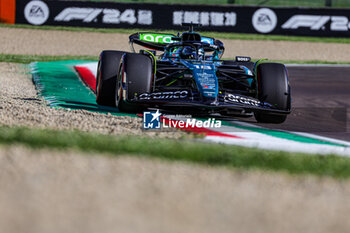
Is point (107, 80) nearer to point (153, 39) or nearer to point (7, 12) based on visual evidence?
point (153, 39)

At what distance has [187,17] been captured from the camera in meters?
23.5

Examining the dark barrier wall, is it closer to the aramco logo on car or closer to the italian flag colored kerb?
the italian flag colored kerb

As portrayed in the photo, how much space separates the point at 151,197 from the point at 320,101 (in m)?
8.02

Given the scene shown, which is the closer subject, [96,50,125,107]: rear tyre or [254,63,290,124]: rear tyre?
[254,63,290,124]: rear tyre

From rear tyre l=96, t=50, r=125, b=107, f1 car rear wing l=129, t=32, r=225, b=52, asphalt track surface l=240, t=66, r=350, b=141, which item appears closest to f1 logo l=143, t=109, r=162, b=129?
asphalt track surface l=240, t=66, r=350, b=141

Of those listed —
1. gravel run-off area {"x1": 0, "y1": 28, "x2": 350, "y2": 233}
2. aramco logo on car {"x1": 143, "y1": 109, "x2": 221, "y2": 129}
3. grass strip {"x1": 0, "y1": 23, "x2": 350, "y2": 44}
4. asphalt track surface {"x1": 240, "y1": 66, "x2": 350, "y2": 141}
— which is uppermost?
gravel run-off area {"x1": 0, "y1": 28, "x2": 350, "y2": 233}

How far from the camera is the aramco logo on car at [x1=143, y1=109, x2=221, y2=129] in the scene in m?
6.92

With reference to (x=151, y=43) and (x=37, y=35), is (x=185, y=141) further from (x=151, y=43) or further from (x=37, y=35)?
(x=37, y=35)

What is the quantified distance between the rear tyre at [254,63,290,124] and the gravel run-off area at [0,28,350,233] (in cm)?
356

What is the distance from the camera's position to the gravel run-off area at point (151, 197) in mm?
3693

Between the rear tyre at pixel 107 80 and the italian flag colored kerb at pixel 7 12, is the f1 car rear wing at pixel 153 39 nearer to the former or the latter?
the rear tyre at pixel 107 80

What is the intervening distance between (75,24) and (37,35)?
5.18ft

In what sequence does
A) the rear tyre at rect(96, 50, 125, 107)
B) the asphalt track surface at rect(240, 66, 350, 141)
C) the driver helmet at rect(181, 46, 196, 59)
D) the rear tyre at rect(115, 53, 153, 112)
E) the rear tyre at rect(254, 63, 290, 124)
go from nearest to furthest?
the rear tyre at rect(115, 53, 153, 112)
the rear tyre at rect(254, 63, 290, 124)
the asphalt track surface at rect(240, 66, 350, 141)
the rear tyre at rect(96, 50, 125, 107)
the driver helmet at rect(181, 46, 196, 59)

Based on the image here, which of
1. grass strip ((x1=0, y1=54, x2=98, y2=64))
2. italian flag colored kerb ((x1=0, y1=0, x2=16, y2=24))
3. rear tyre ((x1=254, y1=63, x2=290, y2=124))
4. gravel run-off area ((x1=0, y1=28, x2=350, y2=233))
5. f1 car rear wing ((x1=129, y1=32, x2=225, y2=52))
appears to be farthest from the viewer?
italian flag colored kerb ((x1=0, y1=0, x2=16, y2=24))
